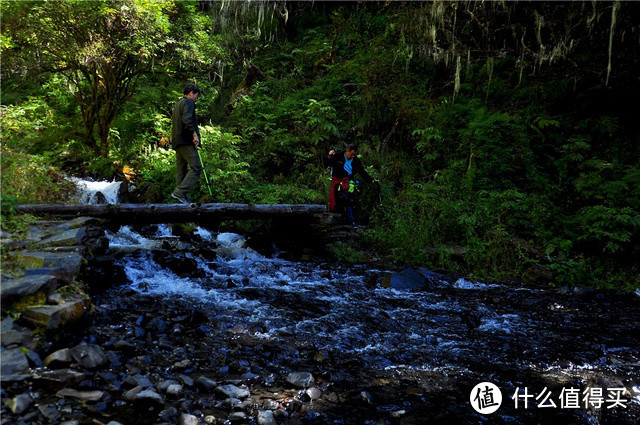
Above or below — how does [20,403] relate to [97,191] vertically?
below

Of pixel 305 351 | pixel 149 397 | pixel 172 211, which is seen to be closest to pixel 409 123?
pixel 172 211

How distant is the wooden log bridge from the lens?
26.0 ft

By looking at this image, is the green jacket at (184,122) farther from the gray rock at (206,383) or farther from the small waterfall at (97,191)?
the gray rock at (206,383)

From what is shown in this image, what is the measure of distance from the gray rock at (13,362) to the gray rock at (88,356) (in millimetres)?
372

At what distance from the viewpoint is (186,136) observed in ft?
28.9

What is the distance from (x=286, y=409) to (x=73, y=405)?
5.58 feet

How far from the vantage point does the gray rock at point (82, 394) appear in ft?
10.1

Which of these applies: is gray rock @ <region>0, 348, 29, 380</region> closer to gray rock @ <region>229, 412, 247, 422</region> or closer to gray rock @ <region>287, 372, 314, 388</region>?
gray rock @ <region>229, 412, 247, 422</region>

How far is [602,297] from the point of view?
7.19 m

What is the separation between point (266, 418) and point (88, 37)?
1493 centimetres

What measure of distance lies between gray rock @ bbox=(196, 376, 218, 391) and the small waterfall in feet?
34.0

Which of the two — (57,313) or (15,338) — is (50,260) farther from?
(15,338)

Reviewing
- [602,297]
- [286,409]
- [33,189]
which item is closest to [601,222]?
[602,297]

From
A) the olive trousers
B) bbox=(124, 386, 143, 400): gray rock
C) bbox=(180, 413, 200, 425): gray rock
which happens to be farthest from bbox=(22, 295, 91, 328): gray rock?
the olive trousers
